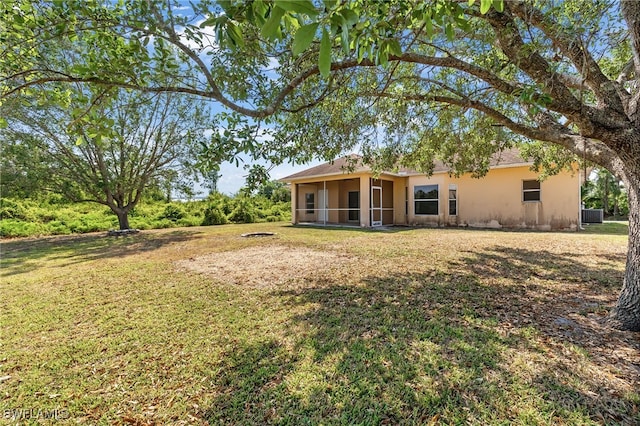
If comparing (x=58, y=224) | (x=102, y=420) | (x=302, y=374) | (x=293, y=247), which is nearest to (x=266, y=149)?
(x=302, y=374)

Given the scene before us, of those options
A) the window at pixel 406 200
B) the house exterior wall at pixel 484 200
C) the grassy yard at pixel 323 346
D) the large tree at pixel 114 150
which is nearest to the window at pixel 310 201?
the house exterior wall at pixel 484 200

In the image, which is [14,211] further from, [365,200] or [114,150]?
[365,200]

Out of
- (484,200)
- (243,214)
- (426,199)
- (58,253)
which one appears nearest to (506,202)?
(484,200)

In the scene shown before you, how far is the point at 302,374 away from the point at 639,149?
4482 mm

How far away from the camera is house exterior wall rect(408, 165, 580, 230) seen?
505 inches

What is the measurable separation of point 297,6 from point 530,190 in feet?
52.8

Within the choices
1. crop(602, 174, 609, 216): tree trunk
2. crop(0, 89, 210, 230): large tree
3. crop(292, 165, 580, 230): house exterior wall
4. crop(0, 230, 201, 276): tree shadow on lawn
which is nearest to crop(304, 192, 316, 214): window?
crop(292, 165, 580, 230): house exterior wall

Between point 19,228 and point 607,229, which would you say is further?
point 19,228

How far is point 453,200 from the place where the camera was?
1552cm

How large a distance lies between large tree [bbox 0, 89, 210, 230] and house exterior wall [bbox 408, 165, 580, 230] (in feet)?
41.7

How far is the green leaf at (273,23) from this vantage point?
3.85ft

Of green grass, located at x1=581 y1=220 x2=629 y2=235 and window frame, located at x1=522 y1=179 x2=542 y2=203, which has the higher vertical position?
window frame, located at x1=522 y1=179 x2=542 y2=203

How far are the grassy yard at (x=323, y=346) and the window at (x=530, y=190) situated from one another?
26.4ft

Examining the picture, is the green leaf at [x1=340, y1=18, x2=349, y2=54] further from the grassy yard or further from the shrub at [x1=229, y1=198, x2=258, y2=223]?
the shrub at [x1=229, y1=198, x2=258, y2=223]
